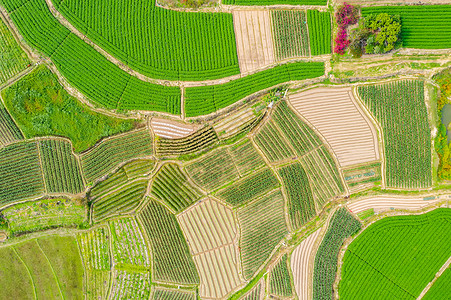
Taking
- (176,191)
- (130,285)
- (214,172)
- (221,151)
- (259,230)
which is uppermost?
(221,151)

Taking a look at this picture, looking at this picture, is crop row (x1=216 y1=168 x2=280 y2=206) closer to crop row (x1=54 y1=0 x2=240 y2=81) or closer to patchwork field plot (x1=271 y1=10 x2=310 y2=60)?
crop row (x1=54 y1=0 x2=240 y2=81)

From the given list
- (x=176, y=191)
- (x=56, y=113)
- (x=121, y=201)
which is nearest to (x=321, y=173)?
(x=176, y=191)

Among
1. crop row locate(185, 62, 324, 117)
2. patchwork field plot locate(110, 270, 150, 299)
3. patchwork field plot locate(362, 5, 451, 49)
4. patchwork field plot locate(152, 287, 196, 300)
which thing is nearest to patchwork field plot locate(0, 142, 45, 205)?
patchwork field plot locate(110, 270, 150, 299)

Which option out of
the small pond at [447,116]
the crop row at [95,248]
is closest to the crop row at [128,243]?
the crop row at [95,248]

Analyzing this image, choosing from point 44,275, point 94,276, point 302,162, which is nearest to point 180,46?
point 302,162

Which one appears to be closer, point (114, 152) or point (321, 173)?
point (114, 152)

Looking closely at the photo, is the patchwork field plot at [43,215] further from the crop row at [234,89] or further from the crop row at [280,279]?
the crop row at [280,279]

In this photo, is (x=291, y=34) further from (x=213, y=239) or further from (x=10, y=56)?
(x=10, y=56)
